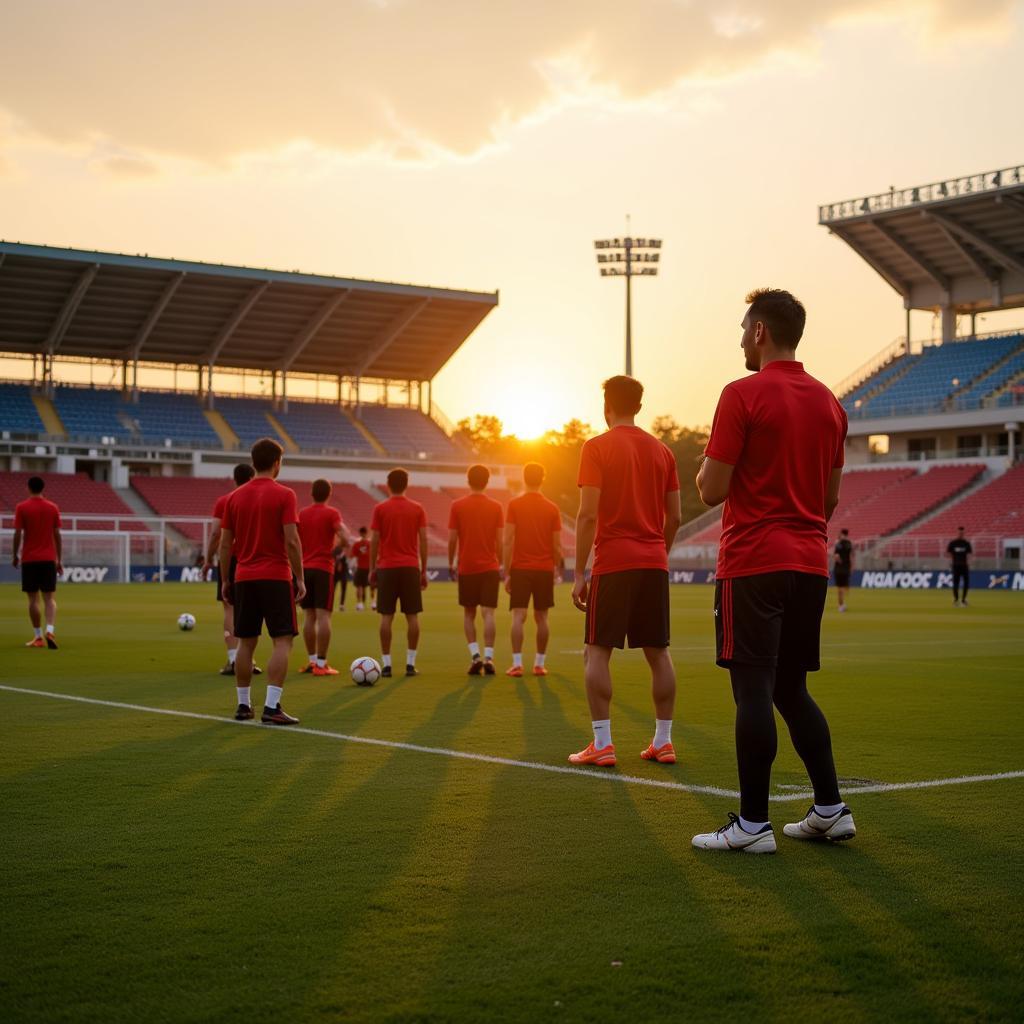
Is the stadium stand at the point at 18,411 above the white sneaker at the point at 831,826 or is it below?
above

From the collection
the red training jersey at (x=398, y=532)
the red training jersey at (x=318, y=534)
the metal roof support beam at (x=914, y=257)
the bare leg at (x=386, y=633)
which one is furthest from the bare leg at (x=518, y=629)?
the metal roof support beam at (x=914, y=257)

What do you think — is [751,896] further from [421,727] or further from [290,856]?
[421,727]

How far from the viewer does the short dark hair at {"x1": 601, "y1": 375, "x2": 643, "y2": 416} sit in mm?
8125

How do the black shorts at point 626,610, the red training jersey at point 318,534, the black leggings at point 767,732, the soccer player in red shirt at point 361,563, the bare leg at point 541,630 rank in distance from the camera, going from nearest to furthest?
the black leggings at point 767,732 → the black shorts at point 626,610 → the bare leg at point 541,630 → the red training jersey at point 318,534 → the soccer player in red shirt at point 361,563

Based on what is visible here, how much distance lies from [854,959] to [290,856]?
242 cm

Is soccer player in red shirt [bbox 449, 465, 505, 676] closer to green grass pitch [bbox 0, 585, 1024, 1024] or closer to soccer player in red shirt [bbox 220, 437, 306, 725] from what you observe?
green grass pitch [bbox 0, 585, 1024, 1024]

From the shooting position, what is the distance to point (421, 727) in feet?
31.8

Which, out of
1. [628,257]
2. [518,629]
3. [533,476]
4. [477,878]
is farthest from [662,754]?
[628,257]

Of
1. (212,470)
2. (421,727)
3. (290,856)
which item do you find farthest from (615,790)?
(212,470)

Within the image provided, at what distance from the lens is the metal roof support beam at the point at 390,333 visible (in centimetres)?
6969

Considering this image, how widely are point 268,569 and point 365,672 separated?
3121mm

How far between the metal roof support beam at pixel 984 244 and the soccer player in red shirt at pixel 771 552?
197ft

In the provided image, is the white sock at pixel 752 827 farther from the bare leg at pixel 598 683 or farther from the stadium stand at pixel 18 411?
the stadium stand at pixel 18 411

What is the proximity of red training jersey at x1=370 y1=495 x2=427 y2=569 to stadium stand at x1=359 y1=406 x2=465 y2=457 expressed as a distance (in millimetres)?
60029
